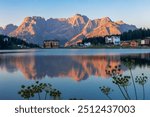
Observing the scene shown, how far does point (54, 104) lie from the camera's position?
7281 mm

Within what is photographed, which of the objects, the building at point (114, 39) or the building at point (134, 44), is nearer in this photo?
the building at point (134, 44)

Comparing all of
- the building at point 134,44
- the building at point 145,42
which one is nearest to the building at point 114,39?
Answer: the building at point 134,44

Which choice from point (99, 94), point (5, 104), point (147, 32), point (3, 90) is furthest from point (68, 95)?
point (147, 32)

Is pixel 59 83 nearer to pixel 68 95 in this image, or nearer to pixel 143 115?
pixel 68 95

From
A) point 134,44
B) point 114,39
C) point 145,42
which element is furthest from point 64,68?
point 114,39

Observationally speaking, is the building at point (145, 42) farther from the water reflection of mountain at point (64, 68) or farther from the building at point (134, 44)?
the water reflection of mountain at point (64, 68)

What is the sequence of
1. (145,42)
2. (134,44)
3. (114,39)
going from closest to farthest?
(145,42) < (134,44) < (114,39)

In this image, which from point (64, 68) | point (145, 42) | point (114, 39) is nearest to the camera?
point (64, 68)

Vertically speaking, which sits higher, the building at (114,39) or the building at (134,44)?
the building at (114,39)

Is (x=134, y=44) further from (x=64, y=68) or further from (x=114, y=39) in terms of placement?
(x=64, y=68)

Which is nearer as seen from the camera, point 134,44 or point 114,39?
point 134,44

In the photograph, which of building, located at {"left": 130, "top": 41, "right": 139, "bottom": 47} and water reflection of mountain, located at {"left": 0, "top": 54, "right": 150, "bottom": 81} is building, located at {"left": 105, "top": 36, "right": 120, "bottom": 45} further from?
water reflection of mountain, located at {"left": 0, "top": 54, "right": 150, "bottom": 81}

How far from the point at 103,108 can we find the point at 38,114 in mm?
1415

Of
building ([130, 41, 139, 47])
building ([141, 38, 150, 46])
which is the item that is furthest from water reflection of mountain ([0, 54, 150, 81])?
building ([130, 41, 139, 47])
